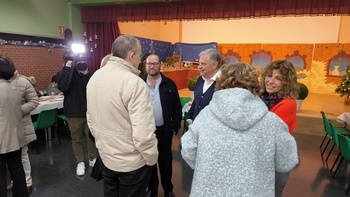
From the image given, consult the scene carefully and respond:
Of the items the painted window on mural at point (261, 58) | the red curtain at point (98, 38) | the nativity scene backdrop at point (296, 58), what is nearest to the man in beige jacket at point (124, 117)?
the red curtain at point (98, 38)

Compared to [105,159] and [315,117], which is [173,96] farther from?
[315,117]

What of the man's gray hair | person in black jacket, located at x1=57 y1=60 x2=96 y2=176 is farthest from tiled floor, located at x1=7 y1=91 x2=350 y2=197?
the man's gray hair

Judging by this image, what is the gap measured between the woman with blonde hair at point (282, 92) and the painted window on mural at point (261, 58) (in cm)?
824

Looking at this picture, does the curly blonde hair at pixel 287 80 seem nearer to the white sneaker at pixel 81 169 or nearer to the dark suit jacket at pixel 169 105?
the dark suit jacket at pixel 169 105

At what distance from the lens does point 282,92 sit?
1.55 meters

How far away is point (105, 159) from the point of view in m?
1.53

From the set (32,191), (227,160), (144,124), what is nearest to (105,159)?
(144,124)

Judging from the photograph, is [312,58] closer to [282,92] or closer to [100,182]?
[282,92]

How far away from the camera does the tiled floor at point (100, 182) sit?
2650 millimetres

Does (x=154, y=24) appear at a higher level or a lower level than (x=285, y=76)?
higher

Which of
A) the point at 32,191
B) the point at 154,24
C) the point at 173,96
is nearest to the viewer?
the point at 173,96

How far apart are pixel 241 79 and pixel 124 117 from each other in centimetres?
73

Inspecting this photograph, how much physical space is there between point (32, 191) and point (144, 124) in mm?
2076

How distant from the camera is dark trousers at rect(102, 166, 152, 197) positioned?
1519 millimetres
